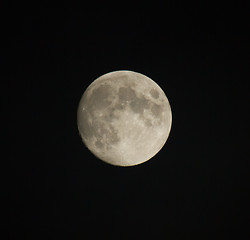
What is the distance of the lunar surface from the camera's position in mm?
2783

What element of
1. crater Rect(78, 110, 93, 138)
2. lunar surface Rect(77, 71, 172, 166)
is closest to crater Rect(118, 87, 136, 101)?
lunar surface Rect(77, 71, 172, 166)

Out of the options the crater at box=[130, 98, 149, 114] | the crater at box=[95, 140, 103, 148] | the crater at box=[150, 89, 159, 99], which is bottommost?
the crater at box=[95, 140, 103, 148]

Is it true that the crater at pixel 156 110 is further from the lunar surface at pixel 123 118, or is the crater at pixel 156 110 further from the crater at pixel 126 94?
the crater at pixel 126 94

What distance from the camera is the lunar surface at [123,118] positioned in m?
2.78

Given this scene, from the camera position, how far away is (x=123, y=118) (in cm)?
276

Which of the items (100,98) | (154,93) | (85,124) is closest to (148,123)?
(154,93)

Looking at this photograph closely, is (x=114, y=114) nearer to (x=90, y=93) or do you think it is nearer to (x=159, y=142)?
(x=90, y=93)

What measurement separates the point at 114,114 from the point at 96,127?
0.24m

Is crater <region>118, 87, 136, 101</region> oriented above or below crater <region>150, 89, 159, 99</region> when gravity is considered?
below

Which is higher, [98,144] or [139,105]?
[139,105]

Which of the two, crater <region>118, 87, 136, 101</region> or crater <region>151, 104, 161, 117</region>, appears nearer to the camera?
crater <region>118, 87, 136, 101</region>

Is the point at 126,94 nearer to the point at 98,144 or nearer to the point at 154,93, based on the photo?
the point at 154,93

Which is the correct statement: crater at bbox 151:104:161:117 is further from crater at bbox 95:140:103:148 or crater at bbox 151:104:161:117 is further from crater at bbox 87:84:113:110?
crater at bbox 95:140:103:148

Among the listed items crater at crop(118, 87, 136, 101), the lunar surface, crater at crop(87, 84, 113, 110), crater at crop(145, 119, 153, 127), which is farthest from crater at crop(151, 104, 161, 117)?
crater at crop(87, 84, 113, 110)
